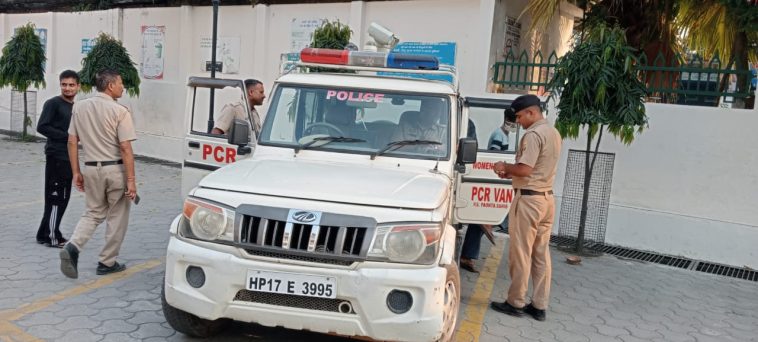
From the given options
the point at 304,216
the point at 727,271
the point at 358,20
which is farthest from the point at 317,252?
the point at 358,20

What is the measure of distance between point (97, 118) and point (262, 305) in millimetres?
2605

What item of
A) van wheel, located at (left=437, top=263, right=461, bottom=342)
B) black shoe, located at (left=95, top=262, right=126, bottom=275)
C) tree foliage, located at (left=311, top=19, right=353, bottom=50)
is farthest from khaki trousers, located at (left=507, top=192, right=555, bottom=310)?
tree foliage, located at (left=311, top=19, right=353, bottom=50)

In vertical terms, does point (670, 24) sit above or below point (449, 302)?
above

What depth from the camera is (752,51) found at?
26.7 ft

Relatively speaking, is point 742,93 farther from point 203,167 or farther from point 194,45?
point 194,45

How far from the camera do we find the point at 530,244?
197 inches

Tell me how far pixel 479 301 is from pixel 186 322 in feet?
8.78

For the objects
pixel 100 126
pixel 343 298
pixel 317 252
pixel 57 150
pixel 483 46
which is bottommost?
pixel 343 298

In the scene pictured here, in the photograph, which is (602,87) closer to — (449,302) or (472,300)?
(472,300)

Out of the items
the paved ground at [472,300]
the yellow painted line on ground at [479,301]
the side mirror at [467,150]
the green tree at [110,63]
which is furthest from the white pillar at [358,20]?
the side mirror at [467,150]

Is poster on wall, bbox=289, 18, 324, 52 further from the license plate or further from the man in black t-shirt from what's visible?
the license plate

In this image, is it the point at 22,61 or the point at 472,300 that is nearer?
the point at 472,300

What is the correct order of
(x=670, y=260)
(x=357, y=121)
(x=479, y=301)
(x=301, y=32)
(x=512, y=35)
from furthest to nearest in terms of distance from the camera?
(x=301, y=32)
(x=512, y=35)
(x=670, y=260)
(x=479, y=301)
(x=357, y=121)

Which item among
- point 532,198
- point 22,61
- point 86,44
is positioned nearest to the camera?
point 532,198
